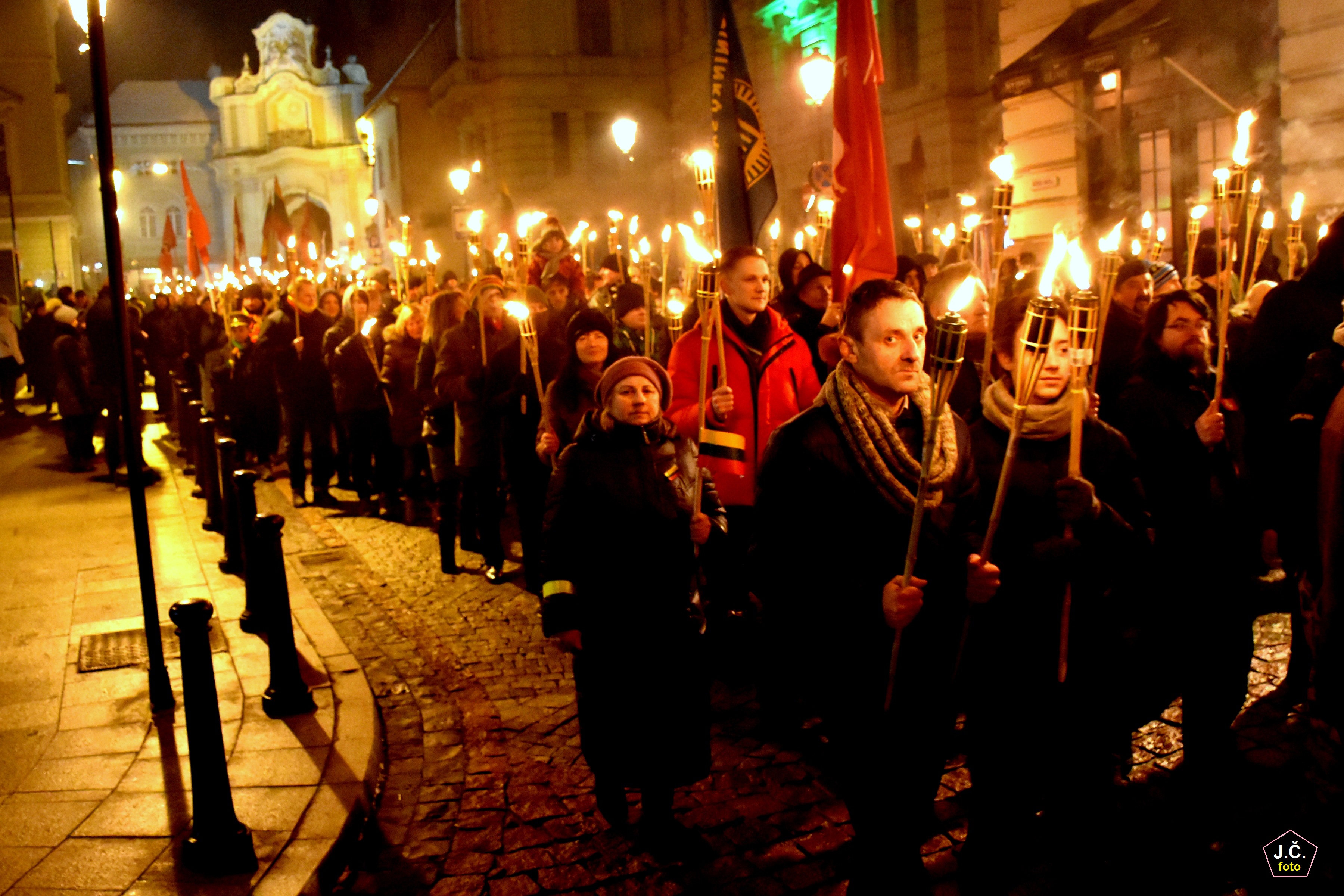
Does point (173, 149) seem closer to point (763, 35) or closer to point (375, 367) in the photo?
point (763, 35)

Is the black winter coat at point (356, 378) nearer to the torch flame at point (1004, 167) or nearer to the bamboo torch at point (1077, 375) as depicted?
the torch flame at point (1004, 167)

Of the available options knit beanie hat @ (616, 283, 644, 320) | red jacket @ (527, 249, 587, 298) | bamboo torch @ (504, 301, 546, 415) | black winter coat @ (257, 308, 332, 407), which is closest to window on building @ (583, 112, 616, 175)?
red jacket @ (527, 249, 587, 298)

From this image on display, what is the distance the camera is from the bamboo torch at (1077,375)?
11.0 feet

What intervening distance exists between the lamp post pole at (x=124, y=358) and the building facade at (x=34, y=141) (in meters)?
50.6

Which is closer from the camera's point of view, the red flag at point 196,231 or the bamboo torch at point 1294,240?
the bamboo torch at point 1294,240

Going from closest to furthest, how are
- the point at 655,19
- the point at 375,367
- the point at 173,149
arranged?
the point at 375,367
the point at 655,19
the point at 173,149

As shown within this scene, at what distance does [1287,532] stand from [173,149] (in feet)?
365

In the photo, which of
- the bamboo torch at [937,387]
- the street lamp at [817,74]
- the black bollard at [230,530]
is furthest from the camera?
the street lamp at [817,74]

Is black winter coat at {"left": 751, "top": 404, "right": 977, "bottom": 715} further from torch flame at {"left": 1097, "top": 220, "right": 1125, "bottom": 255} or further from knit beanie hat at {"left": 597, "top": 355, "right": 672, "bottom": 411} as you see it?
torch flame at {"left": 1097, "top": 220, "right": 1125, "bottom": 255}

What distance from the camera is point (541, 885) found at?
4164mm

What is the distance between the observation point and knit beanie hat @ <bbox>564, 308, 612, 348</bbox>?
247 inches

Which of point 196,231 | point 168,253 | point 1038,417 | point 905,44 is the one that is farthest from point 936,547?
point 168,253

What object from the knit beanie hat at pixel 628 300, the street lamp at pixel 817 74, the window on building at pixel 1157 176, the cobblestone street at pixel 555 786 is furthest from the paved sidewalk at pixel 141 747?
the window on building at pixel 1157 176

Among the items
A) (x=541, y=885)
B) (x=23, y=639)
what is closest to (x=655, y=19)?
(x=23, y=639)
